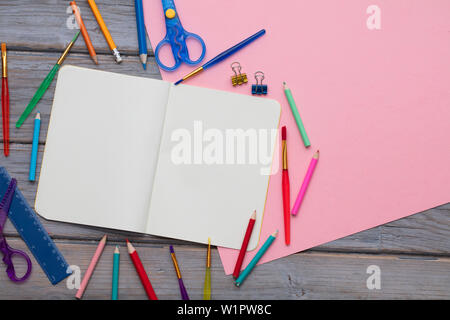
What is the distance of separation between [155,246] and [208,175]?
0.18m

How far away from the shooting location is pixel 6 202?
94 centimetres

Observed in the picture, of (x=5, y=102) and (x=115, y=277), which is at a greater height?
(x=5, y=102)

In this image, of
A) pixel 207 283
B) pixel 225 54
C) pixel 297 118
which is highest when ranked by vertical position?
pixel 225 54

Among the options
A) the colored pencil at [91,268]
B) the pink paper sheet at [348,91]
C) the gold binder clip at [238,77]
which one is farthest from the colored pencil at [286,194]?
the colored pencil at [91,268]

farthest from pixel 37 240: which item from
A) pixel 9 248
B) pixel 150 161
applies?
pixel 150 161

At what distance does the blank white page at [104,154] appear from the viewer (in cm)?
95

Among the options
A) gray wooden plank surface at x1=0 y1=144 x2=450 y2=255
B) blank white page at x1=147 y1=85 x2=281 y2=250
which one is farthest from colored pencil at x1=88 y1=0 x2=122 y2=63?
gray wooden plank surface at x1=0 y1=144 x2=450 y2=255

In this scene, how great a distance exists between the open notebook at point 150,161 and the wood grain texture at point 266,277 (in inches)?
2.1

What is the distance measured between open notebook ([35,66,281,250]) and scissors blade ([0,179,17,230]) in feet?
0.17

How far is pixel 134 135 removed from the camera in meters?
0.95

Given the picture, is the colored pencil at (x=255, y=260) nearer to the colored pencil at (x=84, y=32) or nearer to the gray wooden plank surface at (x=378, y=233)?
the gray wooden plank surface at (x=378, y=233)

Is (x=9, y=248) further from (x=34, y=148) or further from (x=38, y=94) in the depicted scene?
(x=38, y=94)

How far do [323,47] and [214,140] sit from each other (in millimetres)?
295

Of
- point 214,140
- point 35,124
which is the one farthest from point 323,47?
point 35,124
